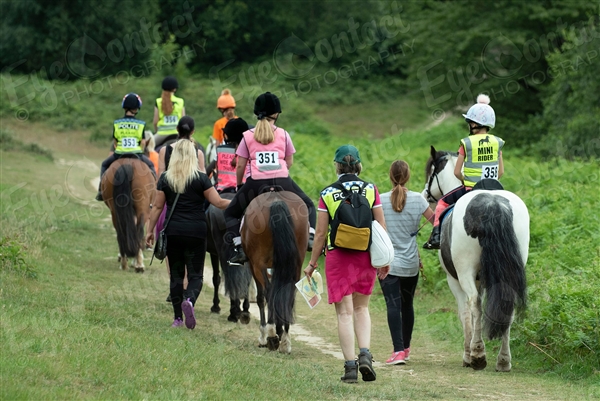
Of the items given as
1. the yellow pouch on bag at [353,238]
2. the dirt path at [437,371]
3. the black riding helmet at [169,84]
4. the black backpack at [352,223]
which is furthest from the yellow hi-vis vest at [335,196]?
the black riding helmet at [169,84]

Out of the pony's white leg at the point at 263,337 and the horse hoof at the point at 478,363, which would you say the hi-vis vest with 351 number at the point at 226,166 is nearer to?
the pony's white leg at the point at 263,337

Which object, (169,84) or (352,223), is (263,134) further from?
(169,84)

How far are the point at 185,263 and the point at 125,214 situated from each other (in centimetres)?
445

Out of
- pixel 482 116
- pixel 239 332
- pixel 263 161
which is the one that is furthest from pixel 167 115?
pixel 482 116

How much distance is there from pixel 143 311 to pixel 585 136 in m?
19.9

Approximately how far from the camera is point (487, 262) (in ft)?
29.8

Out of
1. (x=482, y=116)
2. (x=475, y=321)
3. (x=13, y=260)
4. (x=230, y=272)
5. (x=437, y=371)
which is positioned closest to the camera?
(x=437, y=371)

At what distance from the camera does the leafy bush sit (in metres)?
11.7

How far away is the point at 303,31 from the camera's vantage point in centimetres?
7156

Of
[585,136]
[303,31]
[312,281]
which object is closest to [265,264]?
[312,281]

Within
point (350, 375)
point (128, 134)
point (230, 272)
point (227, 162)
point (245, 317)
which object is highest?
point (128, 134)

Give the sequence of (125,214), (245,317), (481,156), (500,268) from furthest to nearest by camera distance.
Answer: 1. (125,214)
2. (245,317)
3. (481,156)
4. (500,268)

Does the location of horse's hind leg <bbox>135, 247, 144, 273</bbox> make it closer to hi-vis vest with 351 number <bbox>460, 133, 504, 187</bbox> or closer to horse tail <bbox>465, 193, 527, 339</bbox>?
hi-vis vest with 351 number <bbox>460, 133, 504, 187</bbox>

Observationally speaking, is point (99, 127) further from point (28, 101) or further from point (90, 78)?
point (90, 78)
